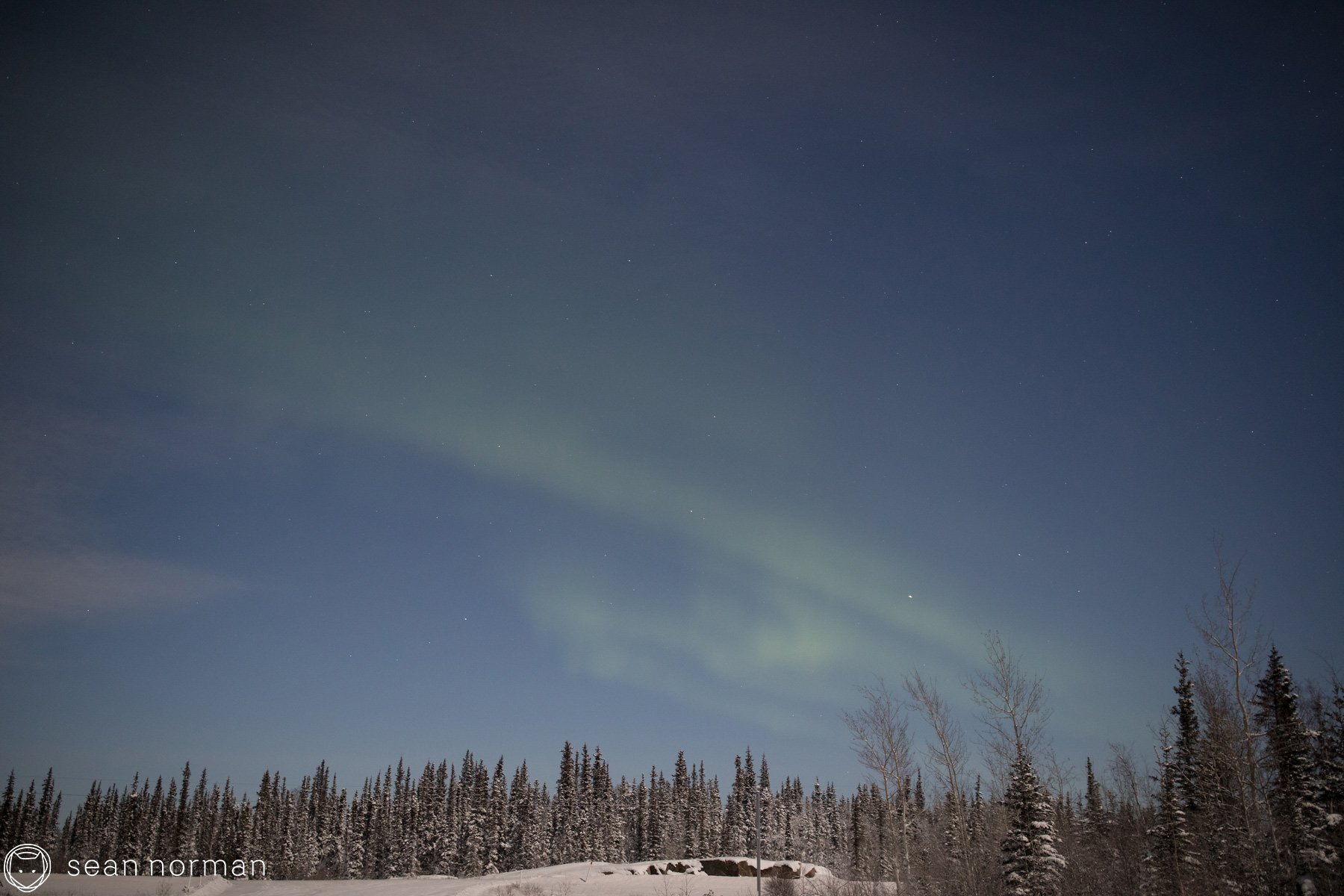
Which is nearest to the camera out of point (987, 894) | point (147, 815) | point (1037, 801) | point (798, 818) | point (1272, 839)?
point (1272, 839)

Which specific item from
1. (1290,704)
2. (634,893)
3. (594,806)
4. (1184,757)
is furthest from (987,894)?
(594,806)

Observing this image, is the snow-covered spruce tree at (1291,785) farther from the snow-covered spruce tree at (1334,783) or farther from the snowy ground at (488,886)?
the snowy ground at (488,886)

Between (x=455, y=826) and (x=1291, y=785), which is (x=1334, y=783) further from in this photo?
(x=455, y=826)

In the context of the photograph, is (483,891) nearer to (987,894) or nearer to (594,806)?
(987,894)

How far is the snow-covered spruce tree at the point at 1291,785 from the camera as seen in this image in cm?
2617

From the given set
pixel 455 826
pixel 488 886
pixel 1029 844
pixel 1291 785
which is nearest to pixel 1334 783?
pixel 1291 785

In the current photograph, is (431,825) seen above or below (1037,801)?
below

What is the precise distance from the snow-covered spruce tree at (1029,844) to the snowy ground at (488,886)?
866 centimetres

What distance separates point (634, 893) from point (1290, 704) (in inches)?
1412

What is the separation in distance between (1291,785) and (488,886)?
40.9m

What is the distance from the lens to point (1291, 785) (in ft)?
98.4

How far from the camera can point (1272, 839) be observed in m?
25.4

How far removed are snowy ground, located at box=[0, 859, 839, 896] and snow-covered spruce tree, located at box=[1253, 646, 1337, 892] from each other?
59.0 ft

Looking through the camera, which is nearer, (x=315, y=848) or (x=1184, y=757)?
(x=1184, y=757)
